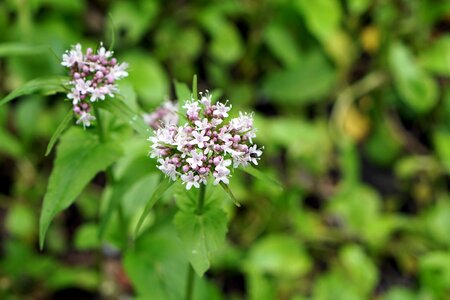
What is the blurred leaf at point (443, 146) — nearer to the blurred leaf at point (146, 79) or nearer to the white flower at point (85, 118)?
the blurred leaf at point (146, 79)

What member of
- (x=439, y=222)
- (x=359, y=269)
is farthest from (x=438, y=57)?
(x=359, y=269)

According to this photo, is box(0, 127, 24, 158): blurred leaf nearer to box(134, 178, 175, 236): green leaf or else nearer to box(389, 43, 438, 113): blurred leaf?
box(134, 178, 175, 236): green leaf

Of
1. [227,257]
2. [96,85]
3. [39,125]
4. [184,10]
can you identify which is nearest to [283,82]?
[184,10]

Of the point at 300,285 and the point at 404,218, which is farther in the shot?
the point at 404,218

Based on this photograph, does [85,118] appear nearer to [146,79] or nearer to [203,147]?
[203,147]

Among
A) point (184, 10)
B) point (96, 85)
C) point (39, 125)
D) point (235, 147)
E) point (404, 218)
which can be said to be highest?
point (184, 10)

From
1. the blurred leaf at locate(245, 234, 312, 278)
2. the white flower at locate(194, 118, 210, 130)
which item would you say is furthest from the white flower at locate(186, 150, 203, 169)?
the blurred leaf at locate(245, 234, 312, 278)

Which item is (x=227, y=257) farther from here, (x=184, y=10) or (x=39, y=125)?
(x=184, y=10)
